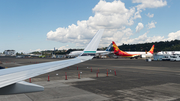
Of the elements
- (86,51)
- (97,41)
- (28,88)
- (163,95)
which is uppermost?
(97,41)

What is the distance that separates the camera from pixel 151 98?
1037 centimetres

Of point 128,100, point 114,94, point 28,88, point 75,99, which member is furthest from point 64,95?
point 28,88

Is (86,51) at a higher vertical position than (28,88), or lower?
higher

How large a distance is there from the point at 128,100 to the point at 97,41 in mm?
5067

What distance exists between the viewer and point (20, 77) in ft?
13.6

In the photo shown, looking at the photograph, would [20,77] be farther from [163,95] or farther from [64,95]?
[163,95]

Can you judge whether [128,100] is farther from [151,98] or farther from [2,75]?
[2,75]

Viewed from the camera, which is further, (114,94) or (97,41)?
(114,94)

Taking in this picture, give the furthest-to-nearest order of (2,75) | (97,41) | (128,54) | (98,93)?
(128,54), (98,93), (97,41), (2,75)

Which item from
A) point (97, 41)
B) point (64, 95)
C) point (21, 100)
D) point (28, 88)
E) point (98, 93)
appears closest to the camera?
point (28, 88)

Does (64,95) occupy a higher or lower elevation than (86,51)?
lower

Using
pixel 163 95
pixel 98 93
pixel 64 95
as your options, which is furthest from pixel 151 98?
pixel 64 95

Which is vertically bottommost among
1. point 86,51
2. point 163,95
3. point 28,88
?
point 163,95

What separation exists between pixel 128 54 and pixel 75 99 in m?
76.4
